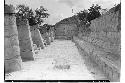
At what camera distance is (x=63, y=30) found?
4412 cm

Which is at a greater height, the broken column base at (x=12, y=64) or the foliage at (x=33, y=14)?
the foliage at (x=33, y=14)

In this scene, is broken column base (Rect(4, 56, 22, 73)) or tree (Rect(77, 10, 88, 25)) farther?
tree (Rect(77, 10, 88, 25))

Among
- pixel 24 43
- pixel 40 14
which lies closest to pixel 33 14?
pixel 40 14

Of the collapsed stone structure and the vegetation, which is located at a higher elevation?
the vegetation

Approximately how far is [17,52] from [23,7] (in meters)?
30.3

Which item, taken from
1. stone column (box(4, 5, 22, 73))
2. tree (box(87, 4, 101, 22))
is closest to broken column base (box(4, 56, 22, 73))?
stone column (box(4, 5, 22, 73))

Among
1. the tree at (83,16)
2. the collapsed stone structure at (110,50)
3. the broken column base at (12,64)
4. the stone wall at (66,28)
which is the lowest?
the broken column base at (12,64)

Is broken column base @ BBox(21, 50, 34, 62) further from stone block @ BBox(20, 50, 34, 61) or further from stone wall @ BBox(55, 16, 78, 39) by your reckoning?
stone wall @ BBox(55, 16, 78, 39)

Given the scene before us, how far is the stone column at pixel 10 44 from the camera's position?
7.57 meters

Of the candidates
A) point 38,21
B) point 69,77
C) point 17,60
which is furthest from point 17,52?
point 38,21

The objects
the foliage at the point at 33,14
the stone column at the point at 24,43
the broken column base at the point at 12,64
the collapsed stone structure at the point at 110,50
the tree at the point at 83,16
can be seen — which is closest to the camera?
the collapsed stone structure at the point at 110,50

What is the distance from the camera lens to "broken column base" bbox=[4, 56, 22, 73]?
7.56 meters

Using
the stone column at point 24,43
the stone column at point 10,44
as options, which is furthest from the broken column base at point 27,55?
the stone column at point 10,44

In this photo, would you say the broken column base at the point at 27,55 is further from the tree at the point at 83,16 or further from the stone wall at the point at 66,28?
the tree at the point at 83,16
